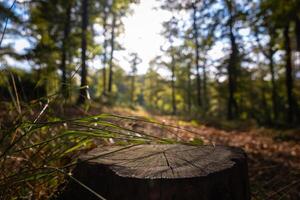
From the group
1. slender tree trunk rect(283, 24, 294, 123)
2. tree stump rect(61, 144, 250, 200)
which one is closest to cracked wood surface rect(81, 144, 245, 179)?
tree stump rect(61, 144, 250, 200)

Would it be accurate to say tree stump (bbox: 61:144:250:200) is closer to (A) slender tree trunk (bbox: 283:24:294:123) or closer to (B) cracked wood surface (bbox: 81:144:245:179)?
(B) cracked wood surface (bbox: 81:144:245:179)

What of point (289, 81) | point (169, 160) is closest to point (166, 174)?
point (169, 160)

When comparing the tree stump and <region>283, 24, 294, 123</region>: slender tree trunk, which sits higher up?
<region>283, 24, 294, 123</region>: slender tree trunk

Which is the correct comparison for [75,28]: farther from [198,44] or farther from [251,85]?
[251,85]

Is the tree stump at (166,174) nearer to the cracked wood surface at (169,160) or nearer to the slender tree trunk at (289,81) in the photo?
the cracked wood surface at (169,160)

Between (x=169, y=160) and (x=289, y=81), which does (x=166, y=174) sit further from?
(x=289, y=81)

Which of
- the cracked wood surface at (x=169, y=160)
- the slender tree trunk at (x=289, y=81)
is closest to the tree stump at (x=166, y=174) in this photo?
the cracked wood surface at (x=169, y=160)

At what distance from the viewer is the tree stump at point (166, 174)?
130 centimetres

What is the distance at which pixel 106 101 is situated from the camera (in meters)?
16.4

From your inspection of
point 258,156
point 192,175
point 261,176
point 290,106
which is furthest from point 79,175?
point 290,106

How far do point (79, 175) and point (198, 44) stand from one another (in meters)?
20.3

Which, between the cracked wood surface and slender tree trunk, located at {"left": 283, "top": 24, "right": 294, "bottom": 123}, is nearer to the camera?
the cracked wood surface

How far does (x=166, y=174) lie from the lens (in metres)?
1.32

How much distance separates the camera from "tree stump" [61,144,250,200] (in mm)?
1303
